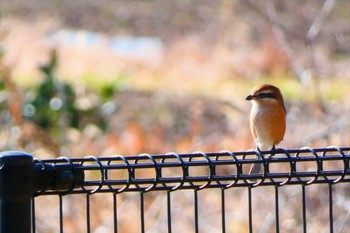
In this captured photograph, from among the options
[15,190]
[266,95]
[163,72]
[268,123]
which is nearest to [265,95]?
[266,95]

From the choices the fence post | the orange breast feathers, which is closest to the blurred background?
the orange breast feathers

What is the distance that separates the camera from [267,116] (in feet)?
11.3

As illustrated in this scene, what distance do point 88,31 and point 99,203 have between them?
8.98 m

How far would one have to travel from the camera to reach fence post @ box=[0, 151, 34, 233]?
69.3 inches

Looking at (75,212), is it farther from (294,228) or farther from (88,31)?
(88,31)

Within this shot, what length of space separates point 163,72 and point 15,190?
33.7 feet

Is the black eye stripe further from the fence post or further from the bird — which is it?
the fence post

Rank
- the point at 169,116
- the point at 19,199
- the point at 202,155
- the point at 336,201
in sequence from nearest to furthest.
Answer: the point at 19,199 < the point at 202,155 < the point at 336,201 < the point at 169,116

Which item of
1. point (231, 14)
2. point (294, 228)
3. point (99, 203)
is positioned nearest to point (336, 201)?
point (294, 228)

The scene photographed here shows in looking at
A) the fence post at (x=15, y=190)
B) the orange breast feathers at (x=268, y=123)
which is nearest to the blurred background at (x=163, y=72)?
the orange breast feathers at (x=268, y=123)

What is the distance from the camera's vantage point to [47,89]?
6.62 meters

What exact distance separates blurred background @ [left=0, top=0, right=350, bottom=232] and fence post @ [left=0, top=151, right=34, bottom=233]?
10.6 ft

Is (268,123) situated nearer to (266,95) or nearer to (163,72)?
(266,95)

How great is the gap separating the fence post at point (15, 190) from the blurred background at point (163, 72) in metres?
3.22
